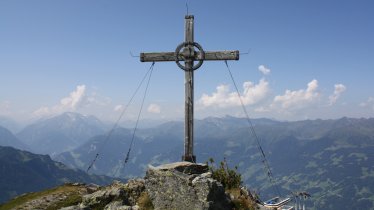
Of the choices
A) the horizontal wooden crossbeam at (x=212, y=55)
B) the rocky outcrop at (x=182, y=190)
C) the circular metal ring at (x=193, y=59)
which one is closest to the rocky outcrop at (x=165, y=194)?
the rocky outcrop at (x=182, y=190)

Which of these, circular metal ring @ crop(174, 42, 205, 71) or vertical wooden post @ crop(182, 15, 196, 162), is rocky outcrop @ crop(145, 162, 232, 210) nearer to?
vertical wooden post @ crop(182, 15, 196, 162)

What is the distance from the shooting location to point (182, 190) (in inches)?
536

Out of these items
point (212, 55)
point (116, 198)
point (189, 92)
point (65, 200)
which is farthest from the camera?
point (189, 92)

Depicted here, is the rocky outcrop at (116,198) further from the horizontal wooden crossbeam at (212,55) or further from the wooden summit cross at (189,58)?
the horizontal wooden crossbeam at (212,55)

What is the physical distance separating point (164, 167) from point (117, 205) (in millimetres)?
2300

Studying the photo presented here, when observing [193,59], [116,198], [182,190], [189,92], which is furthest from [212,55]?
[116,198]

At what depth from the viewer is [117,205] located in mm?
14500

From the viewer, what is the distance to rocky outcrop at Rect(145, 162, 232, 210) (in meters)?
13.2

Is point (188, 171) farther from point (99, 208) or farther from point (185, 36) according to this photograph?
point (185, 36)

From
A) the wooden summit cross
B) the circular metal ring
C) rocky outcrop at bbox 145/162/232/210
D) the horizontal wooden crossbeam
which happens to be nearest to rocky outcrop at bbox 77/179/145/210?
rocky outcrop at bbox 145/162/232/210

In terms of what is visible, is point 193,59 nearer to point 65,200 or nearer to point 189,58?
point 189,58

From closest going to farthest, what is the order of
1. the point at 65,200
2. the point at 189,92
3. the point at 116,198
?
the point at 116,198
the point at 65,200
the point at 189,92

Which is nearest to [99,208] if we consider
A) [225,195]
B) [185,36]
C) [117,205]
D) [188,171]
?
[117,205]

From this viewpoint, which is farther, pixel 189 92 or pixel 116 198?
pixel 189 92
